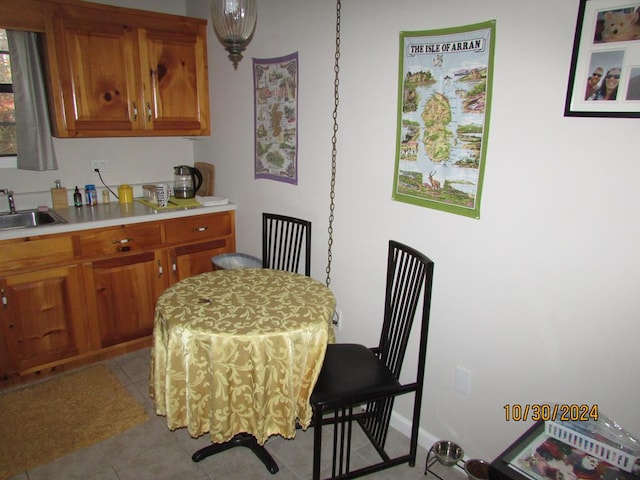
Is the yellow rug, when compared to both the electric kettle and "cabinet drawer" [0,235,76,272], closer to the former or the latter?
"cabinet drawer" [0,235,76,272]

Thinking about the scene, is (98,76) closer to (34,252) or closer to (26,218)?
(26,218)

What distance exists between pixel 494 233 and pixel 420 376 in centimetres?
69

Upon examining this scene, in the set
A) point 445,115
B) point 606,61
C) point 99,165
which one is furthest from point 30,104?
point 606,61

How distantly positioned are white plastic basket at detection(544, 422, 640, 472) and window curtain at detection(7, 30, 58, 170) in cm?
309

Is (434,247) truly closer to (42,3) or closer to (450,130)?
(450,130)

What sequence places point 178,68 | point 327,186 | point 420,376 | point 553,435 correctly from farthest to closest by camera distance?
point 178,68, point 327,186, point 420,376, point 553,435

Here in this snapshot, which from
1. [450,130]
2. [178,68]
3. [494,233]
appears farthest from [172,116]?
[494,233]

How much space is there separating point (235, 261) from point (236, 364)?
4.82ft

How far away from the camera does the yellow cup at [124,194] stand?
10.6 ft

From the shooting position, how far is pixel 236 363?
1.76 metres

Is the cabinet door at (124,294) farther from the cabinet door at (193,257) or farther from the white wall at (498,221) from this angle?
the white wall at (498,221)

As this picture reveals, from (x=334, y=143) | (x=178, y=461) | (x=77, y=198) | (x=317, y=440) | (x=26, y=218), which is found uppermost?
(x=334, y=143)

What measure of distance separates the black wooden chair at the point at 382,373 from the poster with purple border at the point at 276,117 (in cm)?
99

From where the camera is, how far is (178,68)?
3.14m
